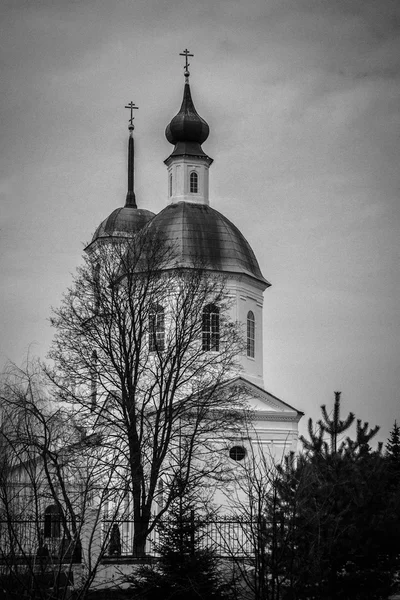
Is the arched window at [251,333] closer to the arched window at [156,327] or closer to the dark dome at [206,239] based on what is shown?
the dark dome at [206,239]

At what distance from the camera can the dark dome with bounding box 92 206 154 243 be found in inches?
2069

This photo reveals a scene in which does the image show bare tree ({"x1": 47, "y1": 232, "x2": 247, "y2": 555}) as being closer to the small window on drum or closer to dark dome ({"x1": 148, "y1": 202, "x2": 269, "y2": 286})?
the small window on drum

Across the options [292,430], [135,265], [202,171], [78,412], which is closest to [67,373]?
[78,412]

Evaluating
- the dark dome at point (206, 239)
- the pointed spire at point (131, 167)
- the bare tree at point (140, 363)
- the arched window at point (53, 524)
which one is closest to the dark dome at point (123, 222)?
the pointed spire at point (131, 167)

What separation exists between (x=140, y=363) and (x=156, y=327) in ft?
4.32

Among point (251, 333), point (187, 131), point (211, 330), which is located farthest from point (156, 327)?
Result: point (187, 131)

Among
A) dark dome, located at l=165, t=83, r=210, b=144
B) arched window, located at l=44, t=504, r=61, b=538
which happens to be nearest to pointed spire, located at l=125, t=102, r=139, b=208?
dark dome, located at l=165, t=83, r=210, b=144

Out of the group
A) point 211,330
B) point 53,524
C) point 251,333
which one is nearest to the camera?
point 53,524

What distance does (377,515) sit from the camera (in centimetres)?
2041

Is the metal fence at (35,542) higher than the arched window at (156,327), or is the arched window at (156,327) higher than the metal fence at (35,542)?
the arched window at (156,327)

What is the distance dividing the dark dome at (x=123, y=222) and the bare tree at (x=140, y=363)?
15242 millimetres

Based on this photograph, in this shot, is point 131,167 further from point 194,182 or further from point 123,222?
point 194,182

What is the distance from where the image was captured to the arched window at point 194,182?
1807 inches

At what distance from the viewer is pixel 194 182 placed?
46.1 m
